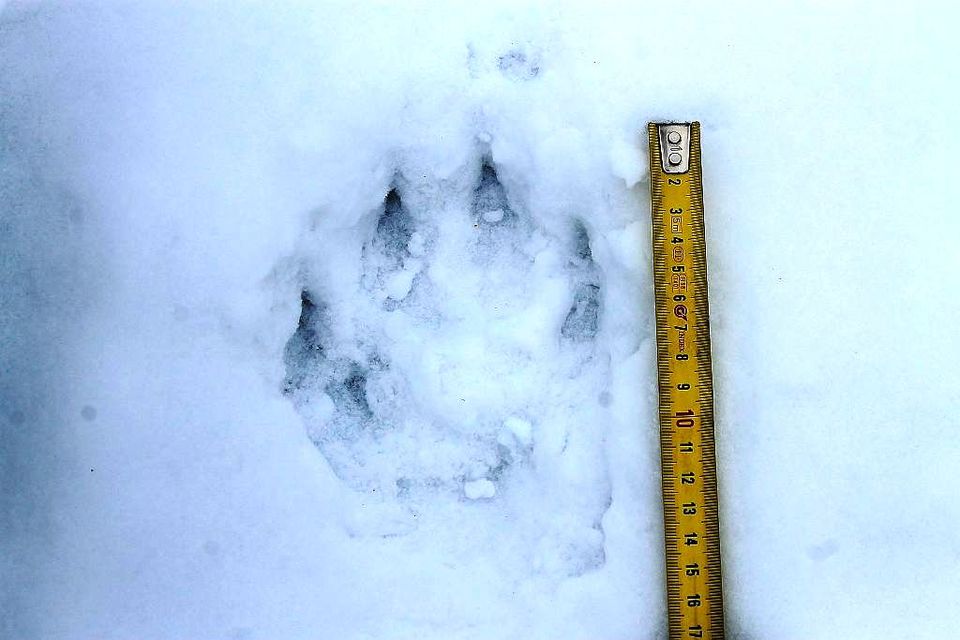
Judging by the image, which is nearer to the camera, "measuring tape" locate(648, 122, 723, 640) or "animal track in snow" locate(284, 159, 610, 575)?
"measuring tape" locate(648, 122, 723, 640)

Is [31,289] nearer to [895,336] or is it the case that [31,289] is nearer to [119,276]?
[119,276]

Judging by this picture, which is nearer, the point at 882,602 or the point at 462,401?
the point at 882,602

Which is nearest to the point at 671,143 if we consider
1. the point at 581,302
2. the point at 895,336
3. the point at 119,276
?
the point at 581,302

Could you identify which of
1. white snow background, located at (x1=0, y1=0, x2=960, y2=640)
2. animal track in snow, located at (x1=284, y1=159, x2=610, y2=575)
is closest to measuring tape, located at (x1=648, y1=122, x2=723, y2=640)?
white snow background, located at (x1=0, y1=0, x2=960, y2=640)

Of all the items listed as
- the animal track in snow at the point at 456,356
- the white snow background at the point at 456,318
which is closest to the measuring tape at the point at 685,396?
the white snow background at the point at 456,318

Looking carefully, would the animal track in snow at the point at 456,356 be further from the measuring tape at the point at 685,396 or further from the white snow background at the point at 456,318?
the measuring tape at the point at 685,396

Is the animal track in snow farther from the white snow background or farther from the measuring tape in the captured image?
the measuring tape
